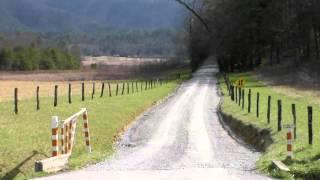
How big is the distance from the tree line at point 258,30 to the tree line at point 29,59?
78.1 metres

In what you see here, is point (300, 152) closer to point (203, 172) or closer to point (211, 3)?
point (203, 172)

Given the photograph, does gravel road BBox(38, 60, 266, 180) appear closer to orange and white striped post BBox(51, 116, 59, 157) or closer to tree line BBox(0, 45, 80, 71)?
orange and white striped post BBox(51, 116, 59, 157)

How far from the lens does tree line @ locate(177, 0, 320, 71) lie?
85.1 meters

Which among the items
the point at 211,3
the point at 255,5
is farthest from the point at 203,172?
the point at 211,3

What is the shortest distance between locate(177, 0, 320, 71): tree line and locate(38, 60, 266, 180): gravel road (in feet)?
154

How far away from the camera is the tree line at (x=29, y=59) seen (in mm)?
175625

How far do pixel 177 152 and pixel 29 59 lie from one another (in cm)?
16091

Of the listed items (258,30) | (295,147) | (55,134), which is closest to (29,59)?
(258,30)

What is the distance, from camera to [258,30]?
9531cm

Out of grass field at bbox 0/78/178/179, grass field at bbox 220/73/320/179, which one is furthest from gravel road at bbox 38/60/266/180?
grass field at bbox 0/78/178/179

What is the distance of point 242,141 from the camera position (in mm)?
27703

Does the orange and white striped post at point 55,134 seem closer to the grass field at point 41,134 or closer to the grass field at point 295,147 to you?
the grass field at point 41,134

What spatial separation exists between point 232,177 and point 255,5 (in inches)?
3189

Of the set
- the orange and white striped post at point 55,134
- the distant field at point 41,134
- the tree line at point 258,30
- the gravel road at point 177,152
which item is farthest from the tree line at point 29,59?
the orange and white striped post at point 55,134
